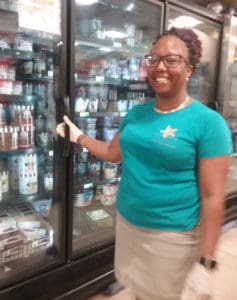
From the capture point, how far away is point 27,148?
174 centimetres

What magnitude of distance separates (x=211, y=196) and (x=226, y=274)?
4.77 feet

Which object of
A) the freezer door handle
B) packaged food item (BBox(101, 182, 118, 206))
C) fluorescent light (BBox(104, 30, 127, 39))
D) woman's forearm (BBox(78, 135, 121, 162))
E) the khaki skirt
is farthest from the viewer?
packaged food item (BBox(101, 182, 118, 206))

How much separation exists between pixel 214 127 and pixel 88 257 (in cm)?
121

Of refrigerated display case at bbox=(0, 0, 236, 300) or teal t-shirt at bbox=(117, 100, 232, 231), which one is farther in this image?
refrigerated display case at bbox=(0, 0, 236, 300)

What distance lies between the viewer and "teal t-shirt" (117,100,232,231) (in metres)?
1.03

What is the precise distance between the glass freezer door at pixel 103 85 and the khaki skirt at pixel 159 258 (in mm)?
692

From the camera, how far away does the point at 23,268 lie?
1.67 metres

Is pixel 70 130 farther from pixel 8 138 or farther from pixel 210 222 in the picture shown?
pixel 210 222

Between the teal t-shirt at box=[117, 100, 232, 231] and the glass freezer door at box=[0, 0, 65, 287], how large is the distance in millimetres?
698

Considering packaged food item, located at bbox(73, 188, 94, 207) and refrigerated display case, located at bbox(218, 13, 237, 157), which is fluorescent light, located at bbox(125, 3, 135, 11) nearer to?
refrigerated display case, located at bbox(218, 13, 237, 157)

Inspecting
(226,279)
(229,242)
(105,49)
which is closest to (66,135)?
(105,49)

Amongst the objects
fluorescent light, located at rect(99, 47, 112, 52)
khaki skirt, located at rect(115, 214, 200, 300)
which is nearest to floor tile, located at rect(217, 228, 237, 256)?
khaki skirt, located at rect(115, 214, 200, 300)

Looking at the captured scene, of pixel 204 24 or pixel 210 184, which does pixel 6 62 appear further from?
pixel 204 24

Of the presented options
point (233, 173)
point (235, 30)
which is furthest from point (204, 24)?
point (233, 173)
